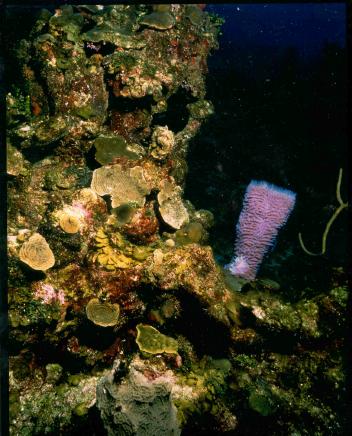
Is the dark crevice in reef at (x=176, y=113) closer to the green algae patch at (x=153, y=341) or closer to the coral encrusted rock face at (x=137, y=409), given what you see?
the green algae patch at (x=153, y=341)

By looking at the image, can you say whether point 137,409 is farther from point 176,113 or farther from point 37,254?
point 176,113

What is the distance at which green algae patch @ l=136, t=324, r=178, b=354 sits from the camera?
12.4 feet

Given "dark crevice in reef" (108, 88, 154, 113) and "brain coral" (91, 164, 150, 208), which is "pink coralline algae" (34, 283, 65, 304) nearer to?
"brain coral" (91, 164, 150, 208)

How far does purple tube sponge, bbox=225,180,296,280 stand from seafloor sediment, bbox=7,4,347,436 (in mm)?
534

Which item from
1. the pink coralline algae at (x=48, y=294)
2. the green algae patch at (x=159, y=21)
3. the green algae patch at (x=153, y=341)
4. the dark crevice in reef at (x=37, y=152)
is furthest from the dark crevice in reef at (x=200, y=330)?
the green algae patch at (x=159, y=21)

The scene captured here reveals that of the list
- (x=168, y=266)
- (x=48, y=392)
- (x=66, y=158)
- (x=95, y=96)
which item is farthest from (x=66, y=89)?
(x=48, y=392)

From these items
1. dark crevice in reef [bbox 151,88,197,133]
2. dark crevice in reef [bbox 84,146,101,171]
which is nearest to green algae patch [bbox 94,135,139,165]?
dark crevice in reef [bbox 84,146,101,171]

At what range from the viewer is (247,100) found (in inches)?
320

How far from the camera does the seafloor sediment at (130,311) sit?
11.4 ft

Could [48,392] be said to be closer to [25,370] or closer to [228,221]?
[25,370]

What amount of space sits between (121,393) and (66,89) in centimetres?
473

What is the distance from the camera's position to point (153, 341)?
385 cm

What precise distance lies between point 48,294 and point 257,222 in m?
3.20

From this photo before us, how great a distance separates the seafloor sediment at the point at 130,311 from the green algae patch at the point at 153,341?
→ 0.02 meters
